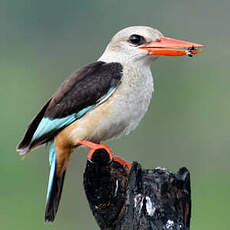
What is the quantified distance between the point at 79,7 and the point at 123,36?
11737mm

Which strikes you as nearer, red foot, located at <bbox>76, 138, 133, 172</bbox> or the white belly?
red foot, located at <bbox>76, 138, 133, 172</bbox>

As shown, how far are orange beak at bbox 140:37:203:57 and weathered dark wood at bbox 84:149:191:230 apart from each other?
3.87 ft

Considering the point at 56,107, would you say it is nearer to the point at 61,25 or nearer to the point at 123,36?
the point at 123,36

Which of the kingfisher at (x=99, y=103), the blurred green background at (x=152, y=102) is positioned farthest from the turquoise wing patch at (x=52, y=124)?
the blurred green background at (x=152, y=102)

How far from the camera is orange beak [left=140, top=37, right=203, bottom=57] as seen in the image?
6.16 metres

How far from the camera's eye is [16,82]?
14.2m

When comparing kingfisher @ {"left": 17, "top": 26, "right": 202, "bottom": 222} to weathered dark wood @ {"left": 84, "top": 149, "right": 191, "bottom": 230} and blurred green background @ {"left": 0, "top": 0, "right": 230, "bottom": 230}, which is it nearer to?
weathered dark wood @ {"left": 84, "top": 149, "right": 191, "bottom": 230}

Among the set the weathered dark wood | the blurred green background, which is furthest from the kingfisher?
the blurred green background

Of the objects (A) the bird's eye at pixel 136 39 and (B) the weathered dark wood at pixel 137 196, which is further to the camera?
(A) the bird's eye at pixel 136 39

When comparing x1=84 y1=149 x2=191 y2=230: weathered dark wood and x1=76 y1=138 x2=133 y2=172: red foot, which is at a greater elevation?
x1=76 y1=138 x2=133 y2=172: red foot

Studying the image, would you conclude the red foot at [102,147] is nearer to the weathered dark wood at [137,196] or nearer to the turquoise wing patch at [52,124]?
the turquoise wing patch at [52,124]

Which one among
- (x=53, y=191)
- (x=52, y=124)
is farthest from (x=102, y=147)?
(x=53, y=191)

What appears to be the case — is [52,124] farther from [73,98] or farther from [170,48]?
[170,48]

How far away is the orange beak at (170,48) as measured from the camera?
20.2 feet
